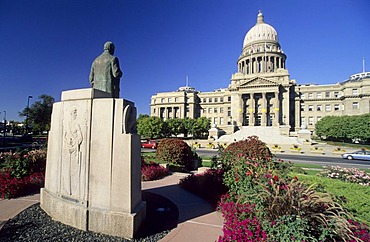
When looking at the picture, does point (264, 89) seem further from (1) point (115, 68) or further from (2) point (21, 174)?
(2) point (21, 174)

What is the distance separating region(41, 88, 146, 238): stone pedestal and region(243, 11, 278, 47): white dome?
3395 inches

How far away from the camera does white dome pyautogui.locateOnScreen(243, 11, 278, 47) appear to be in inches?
3022

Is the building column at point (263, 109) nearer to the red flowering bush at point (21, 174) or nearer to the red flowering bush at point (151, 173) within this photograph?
the red flowering bush at point (151, 173)

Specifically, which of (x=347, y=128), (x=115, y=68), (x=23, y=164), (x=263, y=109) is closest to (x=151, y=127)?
(x=263, y=109)

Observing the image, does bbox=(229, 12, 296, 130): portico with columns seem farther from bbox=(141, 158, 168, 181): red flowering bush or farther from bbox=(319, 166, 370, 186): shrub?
bbox=(141, 158, 168, 181): red flowering bush

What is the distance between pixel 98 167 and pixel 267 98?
69111 mm

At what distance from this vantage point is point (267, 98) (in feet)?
213

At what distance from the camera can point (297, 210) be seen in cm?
324

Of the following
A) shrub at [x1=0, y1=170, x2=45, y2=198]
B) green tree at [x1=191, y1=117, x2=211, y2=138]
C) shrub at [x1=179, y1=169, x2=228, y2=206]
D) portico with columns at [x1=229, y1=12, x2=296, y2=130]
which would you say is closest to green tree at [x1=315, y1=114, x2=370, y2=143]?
portico with columns at [x1=229, y1=12, x2=296, y2=130]

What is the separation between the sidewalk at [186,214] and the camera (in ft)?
13.3

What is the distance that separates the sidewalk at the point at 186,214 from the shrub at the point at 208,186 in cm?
25

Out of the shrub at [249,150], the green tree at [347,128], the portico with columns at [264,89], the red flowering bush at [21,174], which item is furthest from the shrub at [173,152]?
the portico with columns at [264,89]

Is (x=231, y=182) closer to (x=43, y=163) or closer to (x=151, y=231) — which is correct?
(x=151, y=231)

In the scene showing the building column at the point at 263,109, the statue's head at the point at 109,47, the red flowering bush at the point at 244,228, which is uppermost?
the building column at the point at 263,109
